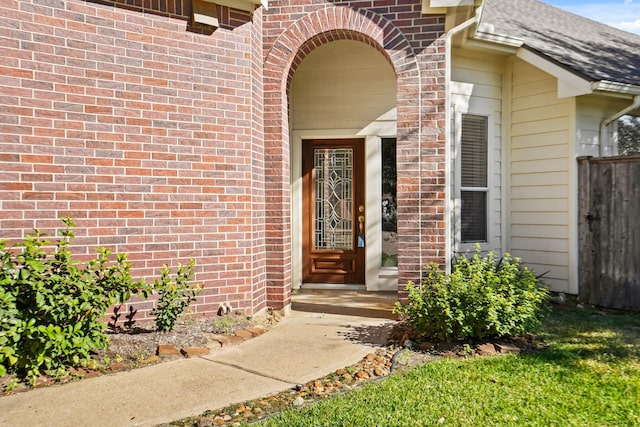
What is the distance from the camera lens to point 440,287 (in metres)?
5.05

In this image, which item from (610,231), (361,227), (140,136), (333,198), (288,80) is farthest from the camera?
(333,198)

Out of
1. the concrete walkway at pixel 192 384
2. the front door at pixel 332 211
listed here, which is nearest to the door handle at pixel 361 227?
the front door at pixel 332 211

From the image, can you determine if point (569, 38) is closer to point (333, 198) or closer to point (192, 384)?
point (333, 198)

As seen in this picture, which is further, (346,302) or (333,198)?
(333,198)

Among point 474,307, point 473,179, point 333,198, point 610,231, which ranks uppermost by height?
point 473,179

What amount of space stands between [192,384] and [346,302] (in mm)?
3394

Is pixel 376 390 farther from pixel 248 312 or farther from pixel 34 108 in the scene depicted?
pixel 34 108

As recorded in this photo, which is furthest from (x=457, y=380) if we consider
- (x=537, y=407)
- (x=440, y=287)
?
(x=440, y=287)

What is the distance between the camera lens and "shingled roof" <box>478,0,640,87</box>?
7211 mm

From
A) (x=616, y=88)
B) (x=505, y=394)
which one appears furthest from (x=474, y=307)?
(x=616, y=88)

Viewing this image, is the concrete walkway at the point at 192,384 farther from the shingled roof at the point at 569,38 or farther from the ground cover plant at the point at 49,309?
the shingled roof at the point at 569,38

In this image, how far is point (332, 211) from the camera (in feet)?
26.6

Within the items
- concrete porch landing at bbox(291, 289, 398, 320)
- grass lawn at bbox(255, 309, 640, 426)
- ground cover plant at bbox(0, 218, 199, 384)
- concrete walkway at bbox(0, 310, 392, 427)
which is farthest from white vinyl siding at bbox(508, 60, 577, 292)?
ground cover plant at bbox(0, 218, 199, 384)

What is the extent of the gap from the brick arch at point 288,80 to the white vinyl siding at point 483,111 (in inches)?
65.6
